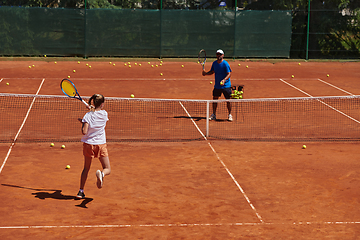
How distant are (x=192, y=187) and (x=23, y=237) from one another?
2.86 meters

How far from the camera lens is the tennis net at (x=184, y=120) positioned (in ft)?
37.3

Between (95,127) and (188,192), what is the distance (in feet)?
6.00

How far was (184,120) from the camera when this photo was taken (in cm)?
1288

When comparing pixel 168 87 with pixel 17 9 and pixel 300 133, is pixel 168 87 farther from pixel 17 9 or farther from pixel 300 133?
pixel 17 9

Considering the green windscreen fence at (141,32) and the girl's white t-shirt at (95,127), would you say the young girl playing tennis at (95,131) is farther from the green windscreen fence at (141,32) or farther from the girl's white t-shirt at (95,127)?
the green windscreen fence at (141,32)

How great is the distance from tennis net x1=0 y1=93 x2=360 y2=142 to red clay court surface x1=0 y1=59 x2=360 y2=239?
66cm

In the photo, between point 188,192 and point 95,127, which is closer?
point 95,127

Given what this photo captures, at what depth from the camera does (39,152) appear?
9.90 meters

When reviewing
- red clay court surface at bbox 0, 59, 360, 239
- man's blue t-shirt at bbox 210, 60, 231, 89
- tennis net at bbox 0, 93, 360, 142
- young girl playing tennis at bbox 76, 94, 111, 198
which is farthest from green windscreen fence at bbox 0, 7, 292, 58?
young girl playing tennis at bbox 76, 94, 111, 198

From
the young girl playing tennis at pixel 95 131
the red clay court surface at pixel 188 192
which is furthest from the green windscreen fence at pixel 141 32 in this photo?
the young girl playing tennis at pixel 95 131

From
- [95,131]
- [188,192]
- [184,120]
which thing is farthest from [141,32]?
[95,131]

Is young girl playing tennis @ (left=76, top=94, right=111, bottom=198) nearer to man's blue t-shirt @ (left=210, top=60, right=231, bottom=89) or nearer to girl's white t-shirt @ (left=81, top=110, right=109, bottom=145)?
girl's white t-shirt @ (left=81, top=110, right=109, bottom=145)

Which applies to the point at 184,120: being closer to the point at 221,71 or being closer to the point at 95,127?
the point at 221,71

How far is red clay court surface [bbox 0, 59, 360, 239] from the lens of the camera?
632 centimetres
